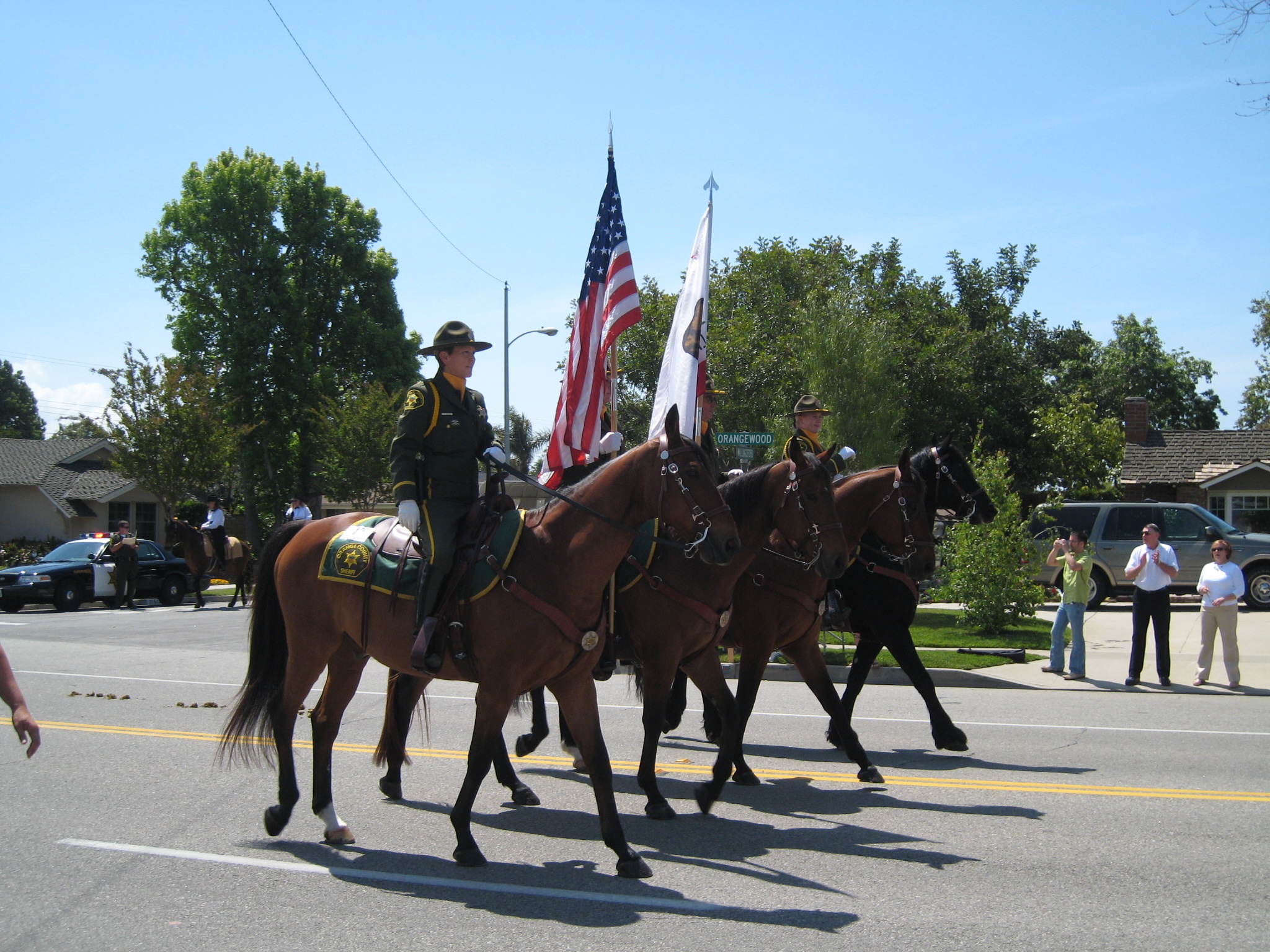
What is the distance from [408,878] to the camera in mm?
5441

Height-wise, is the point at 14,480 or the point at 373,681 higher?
the point at 14,480

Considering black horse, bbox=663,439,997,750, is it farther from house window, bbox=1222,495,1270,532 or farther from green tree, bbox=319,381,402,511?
green tree, bbox=319,381,402,511

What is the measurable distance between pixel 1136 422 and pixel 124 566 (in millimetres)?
35527

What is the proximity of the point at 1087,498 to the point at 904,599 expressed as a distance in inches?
1231

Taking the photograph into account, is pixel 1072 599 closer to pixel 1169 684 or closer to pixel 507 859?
pixel 1169 684

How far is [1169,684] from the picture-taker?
1281 cm

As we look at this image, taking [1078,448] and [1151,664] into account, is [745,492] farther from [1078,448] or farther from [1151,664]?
[1078,448]

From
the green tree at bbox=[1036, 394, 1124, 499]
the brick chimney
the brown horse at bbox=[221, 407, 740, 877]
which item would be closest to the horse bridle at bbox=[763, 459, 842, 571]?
the brown horse at bbox=[221, 407, 740, 877]

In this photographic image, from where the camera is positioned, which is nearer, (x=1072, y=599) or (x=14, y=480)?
(x=1072, y=599)

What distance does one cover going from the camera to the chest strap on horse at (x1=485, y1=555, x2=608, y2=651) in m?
5.63

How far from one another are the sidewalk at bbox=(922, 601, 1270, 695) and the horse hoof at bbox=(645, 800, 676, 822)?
7.64m

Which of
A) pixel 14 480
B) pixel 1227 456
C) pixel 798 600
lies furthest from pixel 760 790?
pixel 14 480

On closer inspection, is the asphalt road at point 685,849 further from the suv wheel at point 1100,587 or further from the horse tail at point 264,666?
the suv wheel at point 1100,587

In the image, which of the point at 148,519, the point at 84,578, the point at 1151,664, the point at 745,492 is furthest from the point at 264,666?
the point at 148,519
